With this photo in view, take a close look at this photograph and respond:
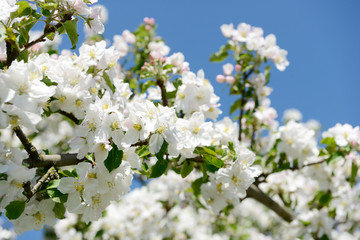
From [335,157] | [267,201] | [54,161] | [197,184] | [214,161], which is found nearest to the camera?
[54,161]

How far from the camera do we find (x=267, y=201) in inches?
108

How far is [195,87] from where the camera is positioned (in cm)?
218

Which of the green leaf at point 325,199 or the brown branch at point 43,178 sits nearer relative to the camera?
the brown branch at point 43,178

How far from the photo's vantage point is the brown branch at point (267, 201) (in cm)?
262

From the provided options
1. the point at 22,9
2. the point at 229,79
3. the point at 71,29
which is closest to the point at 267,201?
the point at 229,79

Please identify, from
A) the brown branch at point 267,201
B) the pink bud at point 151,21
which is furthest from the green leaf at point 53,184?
the pink bud at point 151,21

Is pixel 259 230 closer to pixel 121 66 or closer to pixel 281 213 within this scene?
pixel 281 213

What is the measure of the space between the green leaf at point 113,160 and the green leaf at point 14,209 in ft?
1.22

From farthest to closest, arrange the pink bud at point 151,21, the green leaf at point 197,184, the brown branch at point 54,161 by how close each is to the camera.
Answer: the pink bud at point 151,21
the green leaf at point 197,184
the brown branch at point 54,161

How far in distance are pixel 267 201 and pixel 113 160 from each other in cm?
173

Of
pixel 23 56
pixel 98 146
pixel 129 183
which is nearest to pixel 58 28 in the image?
pixel 23 56

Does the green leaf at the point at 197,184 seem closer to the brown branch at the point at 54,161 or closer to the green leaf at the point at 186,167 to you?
the green leaf at the point at 186,167

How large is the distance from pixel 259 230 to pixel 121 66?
4.53 metres

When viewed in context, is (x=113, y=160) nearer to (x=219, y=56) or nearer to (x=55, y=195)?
(x=55, y=195)
